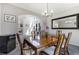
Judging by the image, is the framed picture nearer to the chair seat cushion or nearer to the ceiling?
the ceiling

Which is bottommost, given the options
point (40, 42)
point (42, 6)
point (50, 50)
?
point (50, 50)

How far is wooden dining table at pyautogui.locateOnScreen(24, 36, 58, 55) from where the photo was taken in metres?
A: 1.66

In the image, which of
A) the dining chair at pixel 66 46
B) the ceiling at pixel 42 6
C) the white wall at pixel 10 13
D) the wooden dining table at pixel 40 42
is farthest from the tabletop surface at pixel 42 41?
the ceiling at pixel 42 6

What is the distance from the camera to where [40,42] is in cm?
167

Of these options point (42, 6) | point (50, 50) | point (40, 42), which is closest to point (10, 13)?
point (42, 6)

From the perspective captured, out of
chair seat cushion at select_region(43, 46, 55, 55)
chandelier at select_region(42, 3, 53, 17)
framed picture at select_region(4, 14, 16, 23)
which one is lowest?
chair seat cushion at select_region(43, 46, 55, 55)

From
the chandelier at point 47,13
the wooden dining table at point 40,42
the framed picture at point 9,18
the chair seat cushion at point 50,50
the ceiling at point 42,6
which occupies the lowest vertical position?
the chair seat cushion at point 50,50

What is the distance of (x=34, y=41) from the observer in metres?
1.67

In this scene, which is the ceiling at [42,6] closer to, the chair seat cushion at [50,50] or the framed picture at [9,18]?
the framed picture at [9,18]

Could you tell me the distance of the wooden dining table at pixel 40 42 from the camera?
5.43 ft

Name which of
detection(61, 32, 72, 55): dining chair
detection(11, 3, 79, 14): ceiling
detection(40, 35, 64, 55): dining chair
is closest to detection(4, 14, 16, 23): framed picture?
detection(11, 3, 79, 14): ceiling

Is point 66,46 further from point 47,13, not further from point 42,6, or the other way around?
point 42,6

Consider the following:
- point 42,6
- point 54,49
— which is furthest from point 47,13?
point 54,49

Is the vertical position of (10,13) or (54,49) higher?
(10,13)
